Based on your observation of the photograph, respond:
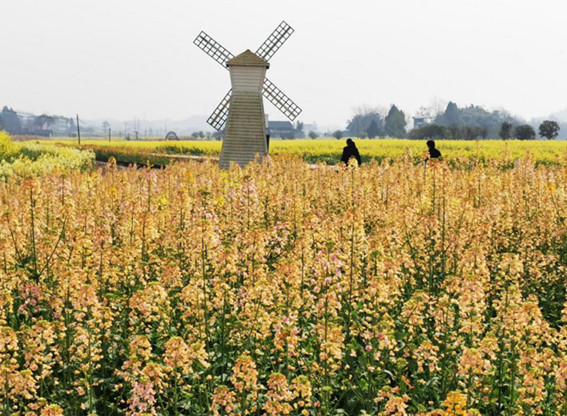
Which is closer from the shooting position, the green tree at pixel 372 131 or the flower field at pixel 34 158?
the flower field at pixel 34 158

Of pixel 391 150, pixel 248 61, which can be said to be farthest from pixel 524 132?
pixel 248 61

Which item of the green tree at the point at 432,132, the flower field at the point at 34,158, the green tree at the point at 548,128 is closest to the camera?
the flower field at the point at 34,158

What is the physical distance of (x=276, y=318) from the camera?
6930 millimetres

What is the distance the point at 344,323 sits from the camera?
869 centimetres

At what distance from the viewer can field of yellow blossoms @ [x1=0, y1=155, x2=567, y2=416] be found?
6.11m

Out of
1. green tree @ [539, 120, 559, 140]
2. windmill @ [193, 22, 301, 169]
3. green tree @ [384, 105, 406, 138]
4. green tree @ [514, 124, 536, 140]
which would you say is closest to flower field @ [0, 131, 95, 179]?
windmill @ [193, 22, 301, 169]

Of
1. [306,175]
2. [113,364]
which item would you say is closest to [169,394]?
[113,364]

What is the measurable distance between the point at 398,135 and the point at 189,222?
575ft

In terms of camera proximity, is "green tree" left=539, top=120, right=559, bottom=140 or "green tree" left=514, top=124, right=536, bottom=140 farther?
"green tree" left=539, top=120, right=559, bottom=140

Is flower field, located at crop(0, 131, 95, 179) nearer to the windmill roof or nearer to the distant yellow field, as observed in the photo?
the windmill roof

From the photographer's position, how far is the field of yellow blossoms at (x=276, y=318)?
20.1ft

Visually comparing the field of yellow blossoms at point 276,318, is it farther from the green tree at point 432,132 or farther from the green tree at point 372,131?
the green tree at point 372,131

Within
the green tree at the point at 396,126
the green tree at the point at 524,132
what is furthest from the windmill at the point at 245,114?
the green tree at the point at 396,126

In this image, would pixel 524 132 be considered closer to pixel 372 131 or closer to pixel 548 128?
pixel 548 128
